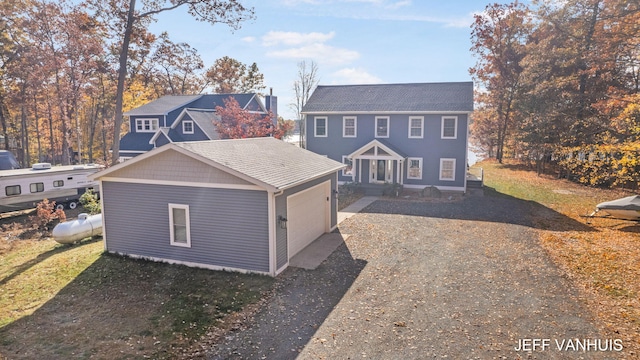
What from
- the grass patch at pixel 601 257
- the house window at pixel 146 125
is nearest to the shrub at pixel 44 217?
the house window at pixel 146 125

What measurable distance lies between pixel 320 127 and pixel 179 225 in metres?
17.1

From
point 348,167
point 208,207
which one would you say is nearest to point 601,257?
point 208,207

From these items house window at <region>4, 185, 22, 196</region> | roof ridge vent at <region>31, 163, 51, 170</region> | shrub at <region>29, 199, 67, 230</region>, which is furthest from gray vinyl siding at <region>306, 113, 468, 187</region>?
house window at <region>4, 185, 22, 196</region>

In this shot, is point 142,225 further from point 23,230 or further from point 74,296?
point 23,230

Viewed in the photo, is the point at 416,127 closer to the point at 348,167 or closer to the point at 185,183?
the point at 348,167

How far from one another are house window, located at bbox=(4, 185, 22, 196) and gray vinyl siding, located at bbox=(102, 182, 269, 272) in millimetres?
11903

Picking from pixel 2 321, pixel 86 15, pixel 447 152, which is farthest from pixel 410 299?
pixel 86 15

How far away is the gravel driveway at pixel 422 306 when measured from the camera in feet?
23.6

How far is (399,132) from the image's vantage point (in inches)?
1005

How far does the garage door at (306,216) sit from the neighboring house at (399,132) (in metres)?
9.78

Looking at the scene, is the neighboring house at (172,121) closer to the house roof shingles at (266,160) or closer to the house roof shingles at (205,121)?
the house roof shingles at (205,121)

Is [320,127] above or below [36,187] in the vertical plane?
above

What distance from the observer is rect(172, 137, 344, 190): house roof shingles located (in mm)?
10906

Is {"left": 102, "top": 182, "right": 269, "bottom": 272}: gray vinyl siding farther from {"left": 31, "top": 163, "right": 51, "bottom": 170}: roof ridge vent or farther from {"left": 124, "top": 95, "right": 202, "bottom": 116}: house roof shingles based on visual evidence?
{"left": 124, "top": 95, "right": 202, "bottom": 116}: house roof shingles
